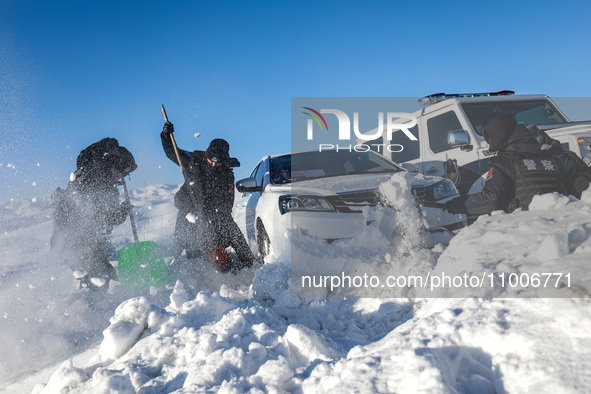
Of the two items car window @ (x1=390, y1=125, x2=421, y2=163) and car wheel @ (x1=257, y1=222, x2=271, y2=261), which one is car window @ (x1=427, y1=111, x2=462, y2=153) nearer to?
car window @ (x1=390, y1=125, x2=421, y2=163)

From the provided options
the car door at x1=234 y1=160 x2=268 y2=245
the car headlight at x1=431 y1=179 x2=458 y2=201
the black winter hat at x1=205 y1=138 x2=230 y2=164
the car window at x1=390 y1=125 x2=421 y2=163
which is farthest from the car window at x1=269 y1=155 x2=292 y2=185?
the car window at x1=390 y1=125 x2=421 y2=163

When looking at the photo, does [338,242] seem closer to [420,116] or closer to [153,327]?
[153,327]

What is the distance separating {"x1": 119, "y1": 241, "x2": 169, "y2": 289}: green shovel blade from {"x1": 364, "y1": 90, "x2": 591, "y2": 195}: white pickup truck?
3704mm

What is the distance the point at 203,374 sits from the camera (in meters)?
1.94

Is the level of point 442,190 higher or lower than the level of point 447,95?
lower

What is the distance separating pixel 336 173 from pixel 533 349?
379 cm

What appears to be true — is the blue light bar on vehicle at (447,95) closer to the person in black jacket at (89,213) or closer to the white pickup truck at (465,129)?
the white pickup truck at (465,129)

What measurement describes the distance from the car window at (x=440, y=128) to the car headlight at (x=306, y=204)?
3193 mm

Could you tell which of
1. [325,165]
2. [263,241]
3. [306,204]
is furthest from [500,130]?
[263,241]

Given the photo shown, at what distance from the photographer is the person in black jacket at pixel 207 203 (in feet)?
20.3

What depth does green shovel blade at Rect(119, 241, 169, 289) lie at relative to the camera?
5.23 meters

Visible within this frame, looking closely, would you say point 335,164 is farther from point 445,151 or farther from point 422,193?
point 445,151

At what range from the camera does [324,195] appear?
4.00 m

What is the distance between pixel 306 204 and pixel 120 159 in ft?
11.1
